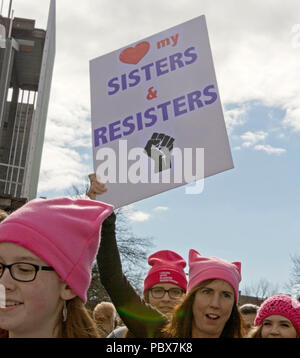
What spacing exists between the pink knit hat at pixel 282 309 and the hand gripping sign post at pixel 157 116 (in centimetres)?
78

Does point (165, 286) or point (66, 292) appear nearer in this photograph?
point (66, 292)

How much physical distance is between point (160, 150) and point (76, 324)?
4.47 feet

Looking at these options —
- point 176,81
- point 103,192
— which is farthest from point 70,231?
point 176,81

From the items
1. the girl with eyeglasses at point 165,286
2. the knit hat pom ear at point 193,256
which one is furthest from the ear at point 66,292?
the girl with eyeglasses at point 165,286

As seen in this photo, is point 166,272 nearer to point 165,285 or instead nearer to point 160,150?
point 165,285

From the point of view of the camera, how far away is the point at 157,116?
316 centimetres

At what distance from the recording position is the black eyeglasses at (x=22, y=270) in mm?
1681

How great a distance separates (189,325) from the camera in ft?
8.85

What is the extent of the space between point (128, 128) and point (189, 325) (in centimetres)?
111

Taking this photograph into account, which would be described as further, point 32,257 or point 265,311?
point 265,311

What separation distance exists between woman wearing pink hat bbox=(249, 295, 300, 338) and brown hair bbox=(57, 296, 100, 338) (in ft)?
4.46

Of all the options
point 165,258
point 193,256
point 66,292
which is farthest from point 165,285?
point 66,292

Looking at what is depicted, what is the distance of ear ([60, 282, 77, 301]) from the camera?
70.1 inches
